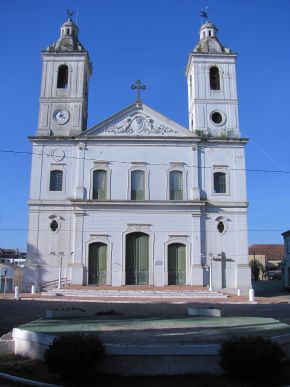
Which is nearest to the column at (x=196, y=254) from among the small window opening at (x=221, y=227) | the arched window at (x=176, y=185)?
the small window opening at (x=221, y=227)

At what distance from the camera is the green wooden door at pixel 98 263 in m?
29.6

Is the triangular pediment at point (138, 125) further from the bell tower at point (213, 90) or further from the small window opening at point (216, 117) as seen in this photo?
the small window opening at point (216, 117)

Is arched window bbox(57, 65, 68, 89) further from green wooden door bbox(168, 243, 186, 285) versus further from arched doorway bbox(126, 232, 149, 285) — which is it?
green wooden door bbox(168, 243, 186, 285)

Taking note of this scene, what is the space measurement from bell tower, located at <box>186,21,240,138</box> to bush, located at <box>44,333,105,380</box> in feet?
87.0

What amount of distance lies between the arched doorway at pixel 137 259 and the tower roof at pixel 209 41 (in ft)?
47.5

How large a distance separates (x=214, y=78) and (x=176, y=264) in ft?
45.5

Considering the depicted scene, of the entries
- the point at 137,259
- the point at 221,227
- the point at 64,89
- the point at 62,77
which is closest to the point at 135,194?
the point at 137,259

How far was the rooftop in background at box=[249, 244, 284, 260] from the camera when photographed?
67.9 m

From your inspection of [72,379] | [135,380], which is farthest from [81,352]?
[135,380]

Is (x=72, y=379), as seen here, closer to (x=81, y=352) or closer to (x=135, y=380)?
(x=81, y=352)

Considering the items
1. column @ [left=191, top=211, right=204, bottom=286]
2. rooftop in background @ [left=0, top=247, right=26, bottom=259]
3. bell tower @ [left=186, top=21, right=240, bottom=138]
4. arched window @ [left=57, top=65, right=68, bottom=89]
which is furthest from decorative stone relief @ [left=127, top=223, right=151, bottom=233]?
rooftop in background @ [left=0, top=247, right=26, bottom=259]

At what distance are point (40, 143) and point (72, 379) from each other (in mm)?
26209

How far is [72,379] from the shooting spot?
6.71 metres

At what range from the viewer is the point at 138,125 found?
1264 inches
